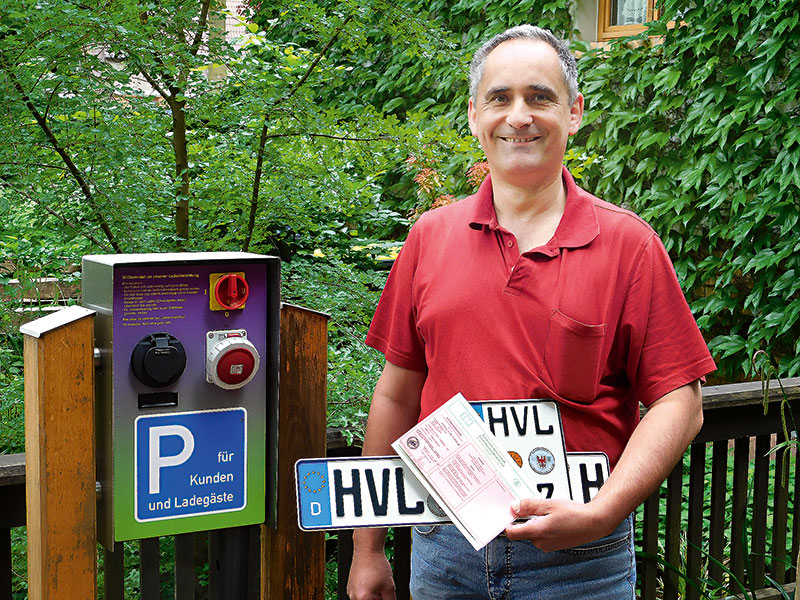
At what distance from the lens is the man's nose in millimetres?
1612

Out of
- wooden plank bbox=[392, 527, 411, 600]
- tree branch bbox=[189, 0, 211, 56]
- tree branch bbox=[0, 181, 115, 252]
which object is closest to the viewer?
wooden plank bbox=[392, 527, 411, 600]

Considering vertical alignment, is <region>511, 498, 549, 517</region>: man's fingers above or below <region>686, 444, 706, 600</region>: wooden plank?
above

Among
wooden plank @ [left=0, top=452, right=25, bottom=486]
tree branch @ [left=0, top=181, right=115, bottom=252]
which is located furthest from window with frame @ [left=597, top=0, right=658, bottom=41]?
wooden plank @ [left=0, top=452, right=25, bottom=486]

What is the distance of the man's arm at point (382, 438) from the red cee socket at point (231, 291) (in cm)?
37

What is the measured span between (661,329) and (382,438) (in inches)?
24.9

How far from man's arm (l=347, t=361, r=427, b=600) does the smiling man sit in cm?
11

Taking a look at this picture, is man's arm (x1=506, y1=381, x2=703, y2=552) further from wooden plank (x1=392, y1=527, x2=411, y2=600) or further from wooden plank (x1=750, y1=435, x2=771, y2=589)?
wooden plank (x1=750, y1=435, x2=771, y2=589)

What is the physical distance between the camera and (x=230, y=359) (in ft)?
5.44

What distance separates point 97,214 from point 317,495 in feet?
4.51

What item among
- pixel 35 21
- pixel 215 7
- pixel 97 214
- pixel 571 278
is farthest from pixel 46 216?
pixel 571 278

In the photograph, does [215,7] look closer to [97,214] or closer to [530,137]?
[97,214]

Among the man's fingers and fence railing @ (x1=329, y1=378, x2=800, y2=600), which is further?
fence railing @ (x1=329, y1=378, x2=800, y2=600)

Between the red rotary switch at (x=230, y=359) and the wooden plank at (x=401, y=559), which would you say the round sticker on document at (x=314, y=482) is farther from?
the wooden plank at (x=401, y=559)

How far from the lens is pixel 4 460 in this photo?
180cm
